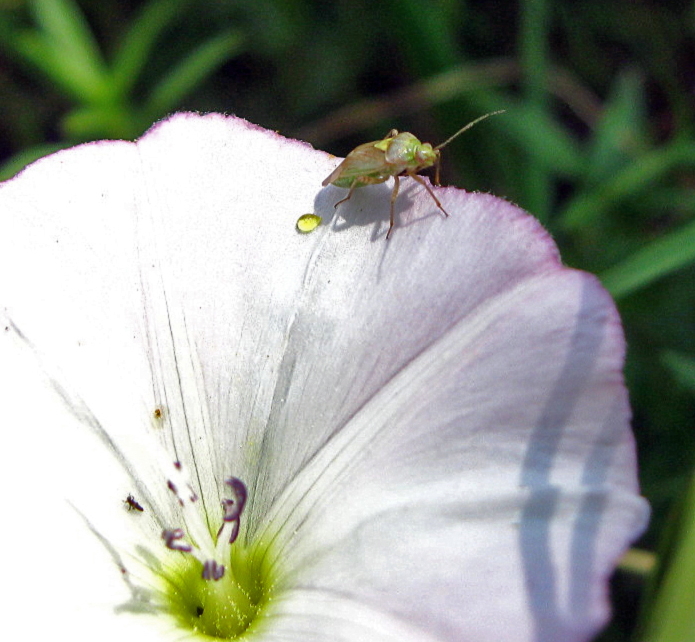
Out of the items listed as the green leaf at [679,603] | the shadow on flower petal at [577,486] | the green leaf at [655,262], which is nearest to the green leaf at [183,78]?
the green leaf at [655,262]

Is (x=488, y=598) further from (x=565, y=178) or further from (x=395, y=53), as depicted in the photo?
(x=395, y=53)

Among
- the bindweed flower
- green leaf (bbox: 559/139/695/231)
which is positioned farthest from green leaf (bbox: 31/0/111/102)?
green leaf (bbox: 559/139/695/231)

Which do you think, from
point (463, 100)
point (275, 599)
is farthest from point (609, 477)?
point (463, 100)

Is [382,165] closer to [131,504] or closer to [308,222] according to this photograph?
[308,222]

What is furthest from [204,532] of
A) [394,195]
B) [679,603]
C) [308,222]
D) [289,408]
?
[679,603]

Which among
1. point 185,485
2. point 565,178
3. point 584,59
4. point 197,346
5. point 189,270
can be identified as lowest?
point 565,178

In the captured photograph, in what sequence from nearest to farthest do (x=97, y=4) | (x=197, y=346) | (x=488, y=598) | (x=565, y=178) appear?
(x=488, y=598) → (x=197, y=346) → (x=565, y=178) → (x=97, y=4)
